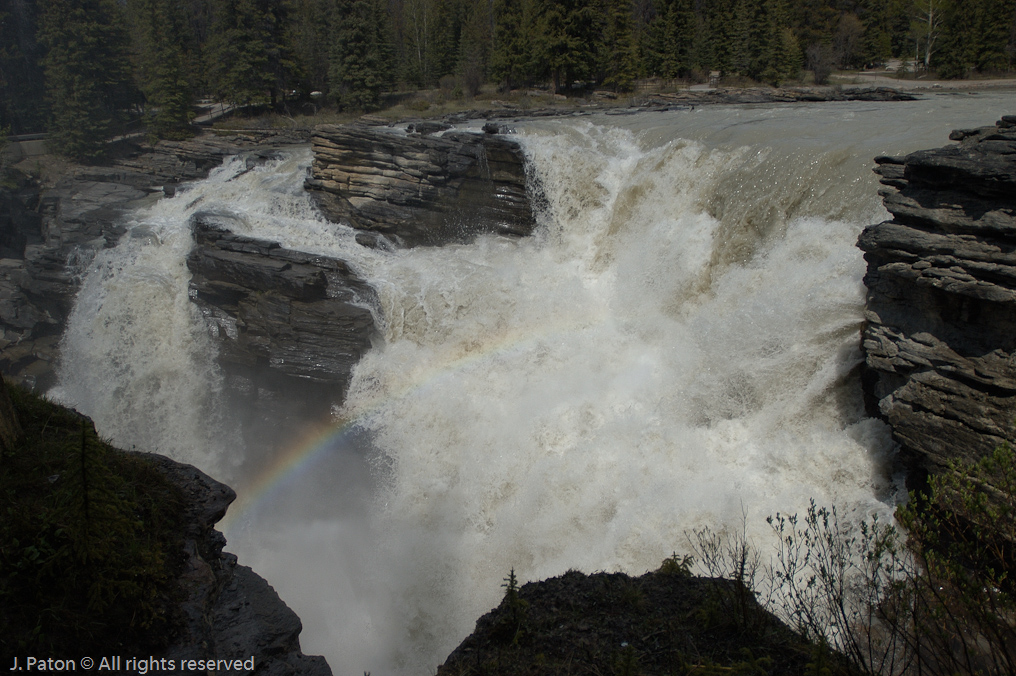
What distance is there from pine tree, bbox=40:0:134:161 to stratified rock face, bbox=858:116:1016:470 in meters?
31.0

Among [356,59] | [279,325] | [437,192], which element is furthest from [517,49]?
[279,325]

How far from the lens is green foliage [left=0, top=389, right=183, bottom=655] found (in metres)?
3.47

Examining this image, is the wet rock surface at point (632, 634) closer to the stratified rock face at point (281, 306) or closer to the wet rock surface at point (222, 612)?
the wet rock surface at point (222, 612)

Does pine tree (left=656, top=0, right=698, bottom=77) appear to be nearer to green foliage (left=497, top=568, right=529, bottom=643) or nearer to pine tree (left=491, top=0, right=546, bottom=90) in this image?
pine tree (left=491, top=0, right=546, bottom=90)

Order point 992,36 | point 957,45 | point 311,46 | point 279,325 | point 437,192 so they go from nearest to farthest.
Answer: point 279,325
point 437,192
point 992,36
point 957,45
point 311,46

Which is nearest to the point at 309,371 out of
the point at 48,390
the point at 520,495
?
the point at 520,495

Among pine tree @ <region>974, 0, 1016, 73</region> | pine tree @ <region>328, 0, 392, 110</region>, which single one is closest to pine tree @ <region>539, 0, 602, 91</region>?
pine tree @ <region>328, 0, 392, 110</region>

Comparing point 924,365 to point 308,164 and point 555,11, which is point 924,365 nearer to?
point 308,164

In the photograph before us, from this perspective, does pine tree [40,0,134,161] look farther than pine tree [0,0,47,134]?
No

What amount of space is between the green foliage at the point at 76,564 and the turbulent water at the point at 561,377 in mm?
4928

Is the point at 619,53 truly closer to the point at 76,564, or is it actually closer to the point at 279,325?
the point at 279,325

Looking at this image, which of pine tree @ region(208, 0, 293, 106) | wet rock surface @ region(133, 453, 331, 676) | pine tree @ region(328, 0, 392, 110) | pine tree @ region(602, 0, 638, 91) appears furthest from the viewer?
pine tree @ region(602, 0, 638, 91)

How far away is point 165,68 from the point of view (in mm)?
29078

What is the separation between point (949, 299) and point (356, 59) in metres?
34.8
